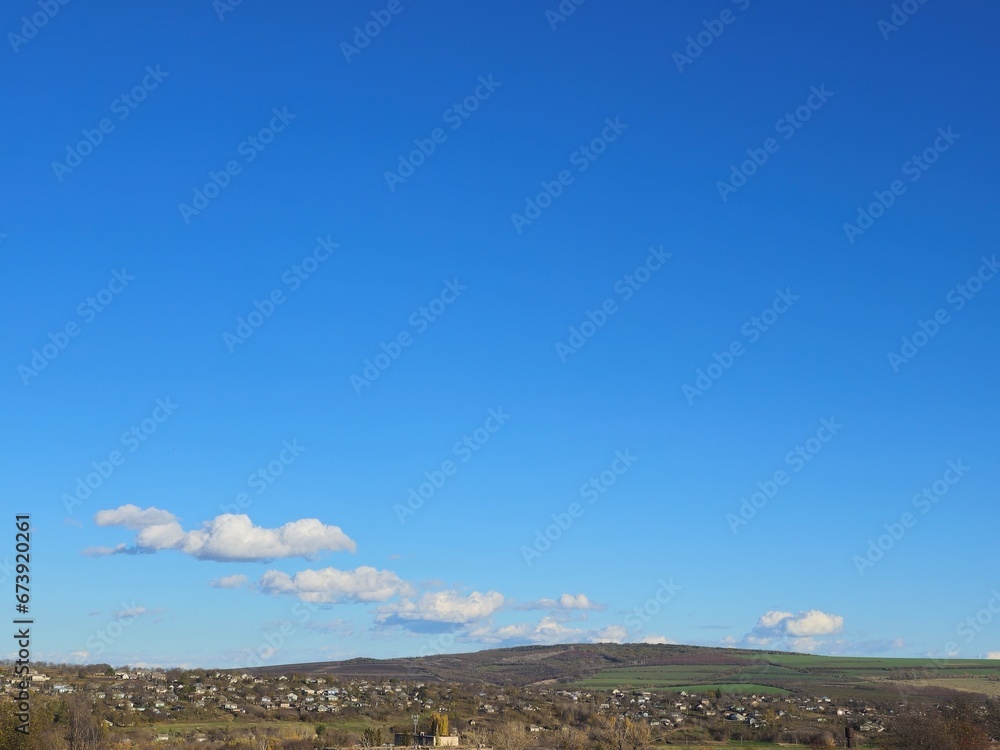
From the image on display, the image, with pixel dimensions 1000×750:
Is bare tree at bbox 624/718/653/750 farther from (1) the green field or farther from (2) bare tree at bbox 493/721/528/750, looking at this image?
(1) the green field

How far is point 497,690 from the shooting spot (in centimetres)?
12812

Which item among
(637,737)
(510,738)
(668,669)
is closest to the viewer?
(510,738)

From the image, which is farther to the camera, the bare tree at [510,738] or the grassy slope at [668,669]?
the grassy slope at [668,669]

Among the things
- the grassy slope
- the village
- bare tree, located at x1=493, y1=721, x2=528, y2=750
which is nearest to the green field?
the grassy slope

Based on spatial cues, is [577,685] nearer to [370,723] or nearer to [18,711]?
[370,723]

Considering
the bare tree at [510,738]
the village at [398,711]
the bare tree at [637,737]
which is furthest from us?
the bare tree at [637,737]

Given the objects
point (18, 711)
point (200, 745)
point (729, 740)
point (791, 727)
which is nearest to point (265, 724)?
point (200, 745)

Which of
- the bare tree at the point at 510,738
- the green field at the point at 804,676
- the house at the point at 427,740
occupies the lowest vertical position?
the green field at the point at 804,676

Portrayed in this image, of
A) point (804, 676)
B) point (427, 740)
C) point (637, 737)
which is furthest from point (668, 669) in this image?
point (427, 740)

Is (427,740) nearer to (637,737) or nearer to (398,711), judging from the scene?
(637,737)

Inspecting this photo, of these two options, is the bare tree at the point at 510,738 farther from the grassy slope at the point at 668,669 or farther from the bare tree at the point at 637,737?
the grassy slope at the point at 668,669

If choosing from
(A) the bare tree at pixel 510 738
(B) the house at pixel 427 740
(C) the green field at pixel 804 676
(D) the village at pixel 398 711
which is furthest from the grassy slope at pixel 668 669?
(B) the house at pixel 427 740

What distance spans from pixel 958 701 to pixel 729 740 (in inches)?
775

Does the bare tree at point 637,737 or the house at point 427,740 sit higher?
the house at point 427,740
